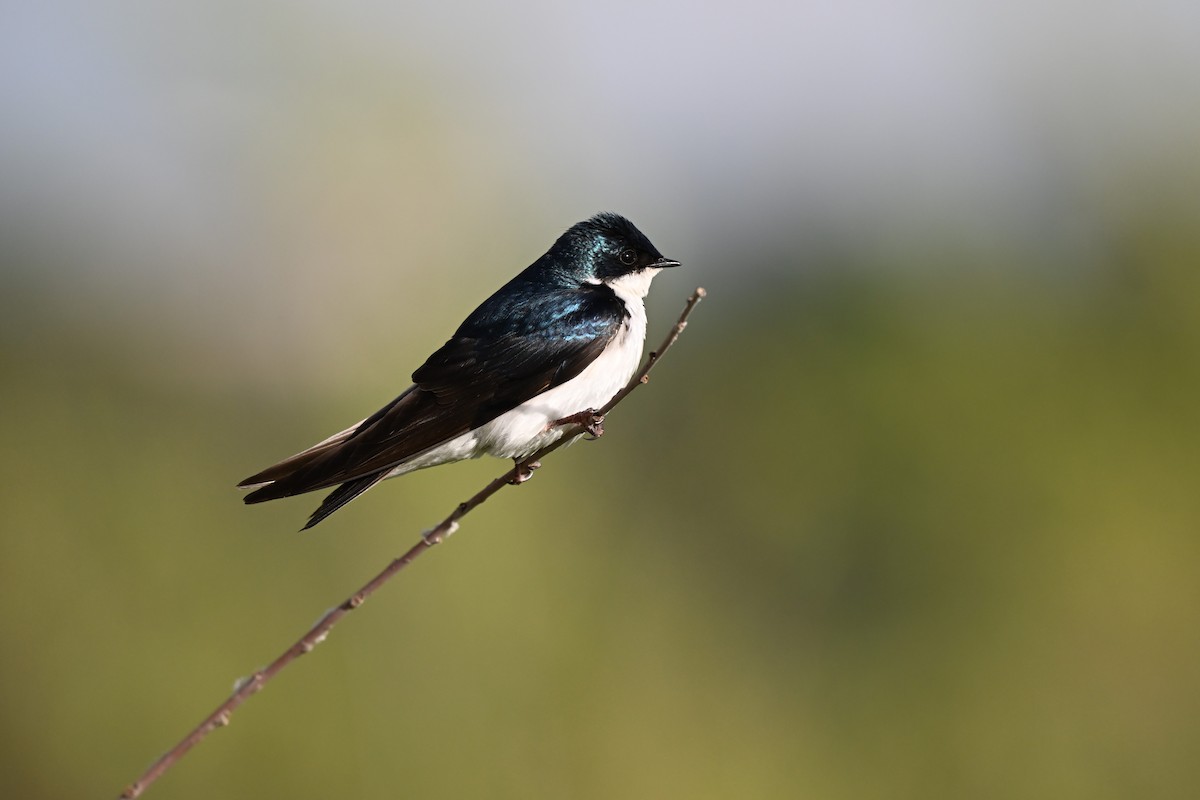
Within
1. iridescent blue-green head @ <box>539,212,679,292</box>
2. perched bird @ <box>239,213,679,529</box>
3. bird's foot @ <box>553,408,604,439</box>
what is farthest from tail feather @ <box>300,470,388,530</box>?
iridescent blue-green head @ <box>539,212,679,292</box>

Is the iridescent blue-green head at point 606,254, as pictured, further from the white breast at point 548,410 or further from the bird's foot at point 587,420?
the bird's foot at point 587,420

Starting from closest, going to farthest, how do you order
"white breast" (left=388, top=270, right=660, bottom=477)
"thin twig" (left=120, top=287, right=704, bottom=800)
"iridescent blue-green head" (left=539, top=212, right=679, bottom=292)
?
"thin twig" (left=120, top=287, right=704, bottom=800) < "white breast" (left=388, top=270, right=660, bottom=477) < "iridescent blue-green head" (left=539, top=212, right=679, bottom=292)

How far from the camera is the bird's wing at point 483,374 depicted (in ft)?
Answer: 7.98

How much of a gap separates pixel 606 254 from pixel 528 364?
447 mm

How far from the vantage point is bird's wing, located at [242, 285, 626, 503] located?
2434 mm

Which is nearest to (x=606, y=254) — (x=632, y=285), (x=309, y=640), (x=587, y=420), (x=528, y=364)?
(x=632, y=285)

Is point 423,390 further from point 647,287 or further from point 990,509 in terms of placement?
point 990,509

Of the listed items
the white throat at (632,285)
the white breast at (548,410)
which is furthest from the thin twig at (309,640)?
the white throat at (632,285)

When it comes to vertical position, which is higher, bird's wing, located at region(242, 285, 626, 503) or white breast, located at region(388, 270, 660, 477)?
bird's wing, located at region(242, 285, 626, 503)

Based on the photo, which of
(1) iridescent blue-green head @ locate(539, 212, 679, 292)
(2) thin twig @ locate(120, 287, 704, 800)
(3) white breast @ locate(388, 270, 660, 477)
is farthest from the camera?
(1) iridescent blue-green head @ locate(539, 212, 679, 292)

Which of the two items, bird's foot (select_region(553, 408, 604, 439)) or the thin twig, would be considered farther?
bird's foot (select_region(553, 408, 604, 439))

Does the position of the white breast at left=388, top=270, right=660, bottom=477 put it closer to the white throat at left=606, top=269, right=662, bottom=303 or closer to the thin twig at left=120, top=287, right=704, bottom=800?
the white throat at left=606, top=269, right=662, bottom=303

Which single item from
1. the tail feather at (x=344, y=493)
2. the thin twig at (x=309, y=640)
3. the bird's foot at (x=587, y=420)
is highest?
the thin twig at (x=309, y=640)

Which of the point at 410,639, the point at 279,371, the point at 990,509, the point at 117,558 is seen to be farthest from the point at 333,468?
the point at 990,509
